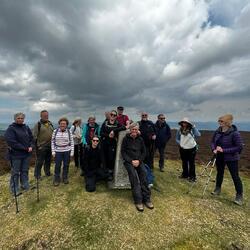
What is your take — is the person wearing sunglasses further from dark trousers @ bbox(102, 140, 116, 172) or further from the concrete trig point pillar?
the concrete trig point pillar

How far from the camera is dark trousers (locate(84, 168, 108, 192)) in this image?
9.76 metres

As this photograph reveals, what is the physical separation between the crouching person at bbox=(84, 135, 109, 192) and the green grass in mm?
525

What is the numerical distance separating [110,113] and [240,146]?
5.94 m

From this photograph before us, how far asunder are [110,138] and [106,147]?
0.56m

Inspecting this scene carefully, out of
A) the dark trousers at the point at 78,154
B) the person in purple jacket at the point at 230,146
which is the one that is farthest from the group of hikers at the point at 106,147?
the dark trousers at the point at 78,154

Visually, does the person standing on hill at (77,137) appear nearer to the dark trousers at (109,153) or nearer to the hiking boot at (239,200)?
the dark trousers at (109,153)

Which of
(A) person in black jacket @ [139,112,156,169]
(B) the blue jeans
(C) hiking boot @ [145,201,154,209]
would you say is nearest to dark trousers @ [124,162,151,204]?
(C) hiking boot @ [145,201,154,209]

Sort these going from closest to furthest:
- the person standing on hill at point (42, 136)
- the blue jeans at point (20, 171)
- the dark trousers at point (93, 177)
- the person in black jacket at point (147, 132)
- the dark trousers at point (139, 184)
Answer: the dark trousers at point (139, 184) → the blue jeans at point (20, 171) → the dark trousers at point (93, 177) → the person standing on hill at point (42, 136) → the person in black jacket at point (147, 132)

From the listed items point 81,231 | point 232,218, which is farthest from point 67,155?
point 232,218

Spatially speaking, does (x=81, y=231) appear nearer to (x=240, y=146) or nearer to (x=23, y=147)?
(x=23, y=147)

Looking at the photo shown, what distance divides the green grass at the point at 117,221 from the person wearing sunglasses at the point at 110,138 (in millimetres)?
1321

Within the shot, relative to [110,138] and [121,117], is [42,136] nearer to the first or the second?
[110,138]

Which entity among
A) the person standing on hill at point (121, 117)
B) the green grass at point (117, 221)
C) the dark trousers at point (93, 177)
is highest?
the person standing on hill at point (121, 117)

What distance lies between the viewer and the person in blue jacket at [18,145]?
Answer: 9.20 meters
